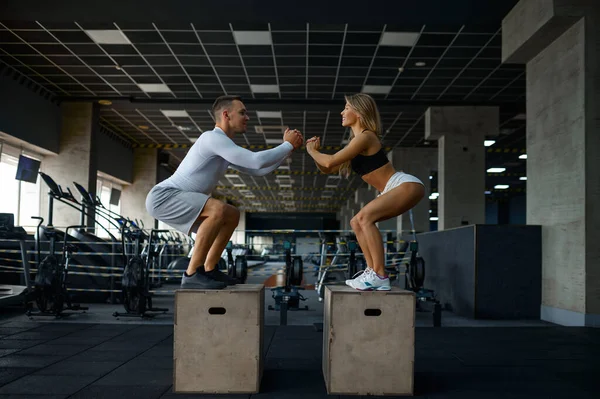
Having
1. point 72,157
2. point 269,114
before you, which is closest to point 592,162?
point 269,114

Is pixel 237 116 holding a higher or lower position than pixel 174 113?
lower

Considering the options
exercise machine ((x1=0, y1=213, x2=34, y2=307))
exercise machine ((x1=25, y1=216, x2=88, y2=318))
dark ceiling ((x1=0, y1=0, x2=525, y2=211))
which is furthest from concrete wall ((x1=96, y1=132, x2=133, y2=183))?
exercise machine ((x1=25, y1=216, x2=88, y2=318))

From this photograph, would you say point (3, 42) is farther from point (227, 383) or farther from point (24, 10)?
point (227, 383)

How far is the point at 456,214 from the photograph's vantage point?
488 inches

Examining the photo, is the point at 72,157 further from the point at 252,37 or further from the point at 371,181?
the point at 371,181

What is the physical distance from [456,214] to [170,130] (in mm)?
8018

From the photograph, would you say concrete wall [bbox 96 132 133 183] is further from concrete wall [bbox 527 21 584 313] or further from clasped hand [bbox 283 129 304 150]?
clasped hand [bbox 283 129 304 150]

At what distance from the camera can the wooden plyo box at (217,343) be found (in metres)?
3.12

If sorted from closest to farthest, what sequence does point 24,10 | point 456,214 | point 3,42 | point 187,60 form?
1. point 24,10
2. point 3,42
3. point 187,60
4. point 456,214

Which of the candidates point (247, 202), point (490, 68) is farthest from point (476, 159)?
point (247, 202)

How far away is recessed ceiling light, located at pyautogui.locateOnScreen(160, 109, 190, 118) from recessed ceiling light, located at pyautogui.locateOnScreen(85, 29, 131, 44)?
4.12m

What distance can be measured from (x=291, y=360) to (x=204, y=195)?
1485mm

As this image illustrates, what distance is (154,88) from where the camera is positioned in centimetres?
1182

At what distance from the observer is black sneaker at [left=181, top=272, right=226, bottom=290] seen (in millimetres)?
3268
